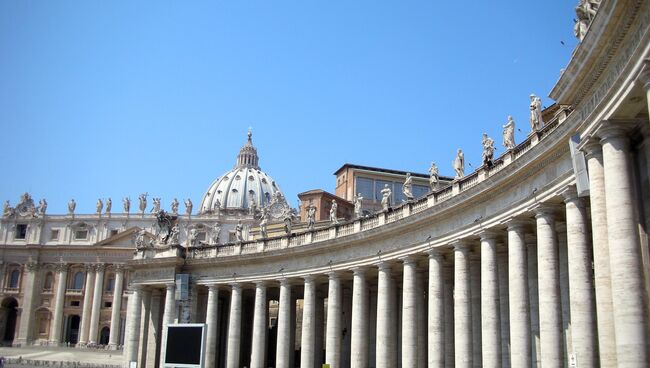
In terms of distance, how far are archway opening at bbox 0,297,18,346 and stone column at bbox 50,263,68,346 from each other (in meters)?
11.1

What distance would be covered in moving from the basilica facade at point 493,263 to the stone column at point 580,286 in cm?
6

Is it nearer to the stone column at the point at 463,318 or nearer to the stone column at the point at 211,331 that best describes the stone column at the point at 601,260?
the stone column at the point at 463,318

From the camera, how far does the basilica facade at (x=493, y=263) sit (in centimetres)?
2408

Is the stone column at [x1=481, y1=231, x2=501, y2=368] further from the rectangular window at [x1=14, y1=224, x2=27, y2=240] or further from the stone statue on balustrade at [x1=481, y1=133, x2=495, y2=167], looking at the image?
the rectangular window at [x1=14, y1=224, x2=27, y2=240]

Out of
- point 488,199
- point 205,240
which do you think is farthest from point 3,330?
point 488,199

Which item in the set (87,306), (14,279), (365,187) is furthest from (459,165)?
(14,279)

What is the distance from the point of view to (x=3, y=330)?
513ft

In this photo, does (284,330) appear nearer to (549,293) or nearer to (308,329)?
(308,329)

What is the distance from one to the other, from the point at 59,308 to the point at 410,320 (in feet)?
396

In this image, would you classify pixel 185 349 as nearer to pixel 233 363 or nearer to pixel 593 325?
pixel 233 363

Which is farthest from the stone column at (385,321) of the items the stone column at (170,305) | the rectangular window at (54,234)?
the rectangular window at (54,234)

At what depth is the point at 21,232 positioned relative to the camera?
529 ft

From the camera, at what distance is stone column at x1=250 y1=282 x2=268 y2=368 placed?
64312mm

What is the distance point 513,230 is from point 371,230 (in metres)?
17.3
